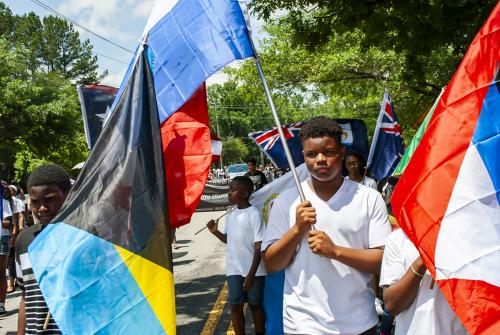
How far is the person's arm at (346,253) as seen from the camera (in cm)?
297

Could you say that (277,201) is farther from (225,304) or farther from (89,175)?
(225,304)

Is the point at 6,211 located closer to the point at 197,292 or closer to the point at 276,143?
the point at 197,292

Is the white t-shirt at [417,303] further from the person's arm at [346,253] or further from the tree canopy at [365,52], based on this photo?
the tree canopy at [365,52]

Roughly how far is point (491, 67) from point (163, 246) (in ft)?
5.90

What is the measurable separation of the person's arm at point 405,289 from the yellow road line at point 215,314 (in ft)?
13.4

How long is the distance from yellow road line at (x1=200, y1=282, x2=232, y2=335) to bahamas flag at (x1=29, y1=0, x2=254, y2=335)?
12.2 ft

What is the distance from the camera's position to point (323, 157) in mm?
3172

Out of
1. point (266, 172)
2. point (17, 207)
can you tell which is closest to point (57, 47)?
point (266, 172)

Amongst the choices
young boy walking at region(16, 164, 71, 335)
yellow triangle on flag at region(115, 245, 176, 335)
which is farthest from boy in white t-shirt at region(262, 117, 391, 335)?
young boy walking at region(16, 164, 71, 335)

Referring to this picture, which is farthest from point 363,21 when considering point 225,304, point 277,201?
point 277,201

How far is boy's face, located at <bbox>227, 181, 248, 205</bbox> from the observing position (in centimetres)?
573

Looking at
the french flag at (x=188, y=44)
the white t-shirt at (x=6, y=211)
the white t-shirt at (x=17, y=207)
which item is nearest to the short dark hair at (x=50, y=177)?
the french flag at (x=188, y=44)

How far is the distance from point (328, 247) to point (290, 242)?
0.22m

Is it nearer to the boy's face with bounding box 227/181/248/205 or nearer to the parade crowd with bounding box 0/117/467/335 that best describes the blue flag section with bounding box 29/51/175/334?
the parade crowd with bounding box 0/117/467/335
